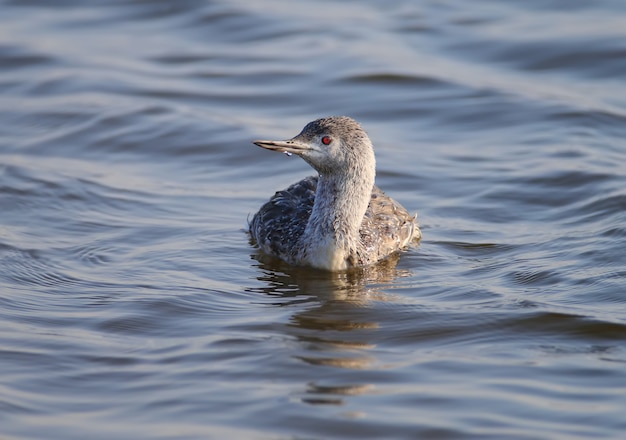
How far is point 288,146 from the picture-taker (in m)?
9.61

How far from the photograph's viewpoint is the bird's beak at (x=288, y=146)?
30.7ft

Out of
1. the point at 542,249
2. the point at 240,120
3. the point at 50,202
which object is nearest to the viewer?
the point at 542,249

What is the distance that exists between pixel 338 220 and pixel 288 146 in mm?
883

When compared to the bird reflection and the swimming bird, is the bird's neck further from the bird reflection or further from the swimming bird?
the bird reflection

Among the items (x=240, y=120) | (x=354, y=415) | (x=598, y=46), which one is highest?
(x=598, y=46)

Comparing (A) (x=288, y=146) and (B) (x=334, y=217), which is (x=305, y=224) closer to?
(B) (x=334, y=217)

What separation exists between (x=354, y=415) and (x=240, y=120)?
7974mm

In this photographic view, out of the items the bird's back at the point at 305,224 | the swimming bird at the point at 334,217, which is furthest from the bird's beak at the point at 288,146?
the bird's back at the point at 305,224

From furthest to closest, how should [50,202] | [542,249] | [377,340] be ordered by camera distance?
[50,202]
[542,249]
[377,340]

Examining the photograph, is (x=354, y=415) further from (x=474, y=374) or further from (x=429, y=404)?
(x=474, y=374)

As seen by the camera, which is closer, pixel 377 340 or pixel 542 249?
pixel 377 340

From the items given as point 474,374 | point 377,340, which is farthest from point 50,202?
point 474,374

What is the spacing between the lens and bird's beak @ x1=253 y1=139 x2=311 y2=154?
934cm

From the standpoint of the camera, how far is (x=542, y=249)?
10.1 meters
